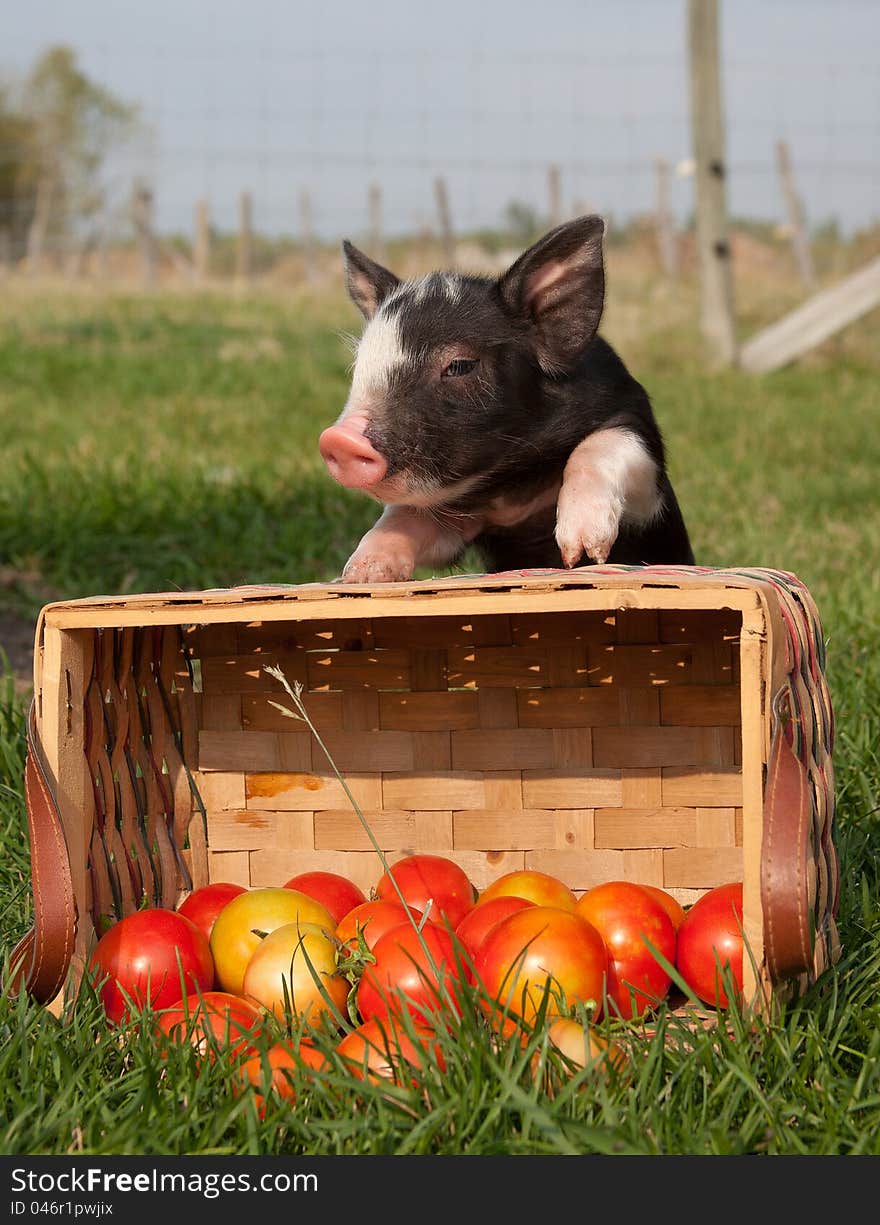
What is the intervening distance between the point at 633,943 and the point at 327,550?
9.62 feet

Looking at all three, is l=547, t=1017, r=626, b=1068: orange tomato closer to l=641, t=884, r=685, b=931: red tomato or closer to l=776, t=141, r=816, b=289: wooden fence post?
l=641, t=884, r=685, b=931: red tomato

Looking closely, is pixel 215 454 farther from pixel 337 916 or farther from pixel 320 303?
pixel 320 303

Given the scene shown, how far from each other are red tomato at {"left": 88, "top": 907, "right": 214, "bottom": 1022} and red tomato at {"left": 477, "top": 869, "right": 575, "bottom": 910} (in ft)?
1.62

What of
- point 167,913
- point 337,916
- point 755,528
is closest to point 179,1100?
point 167,913

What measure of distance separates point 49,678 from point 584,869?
108cm

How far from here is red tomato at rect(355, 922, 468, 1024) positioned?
1.89 metres

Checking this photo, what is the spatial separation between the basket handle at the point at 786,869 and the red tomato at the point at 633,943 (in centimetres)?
34

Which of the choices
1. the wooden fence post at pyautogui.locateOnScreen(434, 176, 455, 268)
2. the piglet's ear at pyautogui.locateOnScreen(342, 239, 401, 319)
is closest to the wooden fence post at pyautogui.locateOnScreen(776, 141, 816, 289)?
the wooden fence post at pyautogui.locateOnScreen(434, 176, 455, 268)

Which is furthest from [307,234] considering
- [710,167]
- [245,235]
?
[710,167]

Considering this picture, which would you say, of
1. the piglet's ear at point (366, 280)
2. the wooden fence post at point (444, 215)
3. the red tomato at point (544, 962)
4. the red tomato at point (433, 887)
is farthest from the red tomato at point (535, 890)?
the wooden fence post at point (444, 215)

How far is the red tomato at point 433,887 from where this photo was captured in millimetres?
2311

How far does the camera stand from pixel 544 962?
1.95m

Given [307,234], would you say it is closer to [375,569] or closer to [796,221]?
[796,221]

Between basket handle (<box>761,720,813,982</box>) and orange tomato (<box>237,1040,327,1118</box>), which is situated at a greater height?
basket handle (<box>761,720,813,982</box>)
